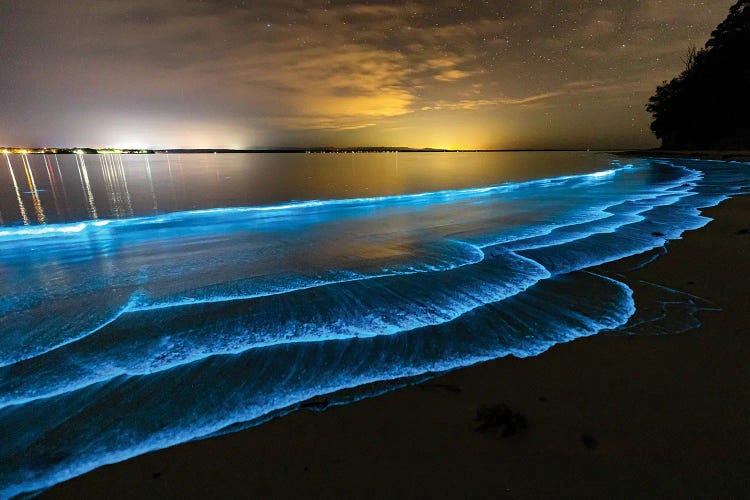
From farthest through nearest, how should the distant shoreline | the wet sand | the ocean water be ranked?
the distant shoreline
the ocean water
the wet sand

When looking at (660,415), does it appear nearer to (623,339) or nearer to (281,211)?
(623,339)

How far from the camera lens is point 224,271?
22.3 ft

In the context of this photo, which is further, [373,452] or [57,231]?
[57,231]

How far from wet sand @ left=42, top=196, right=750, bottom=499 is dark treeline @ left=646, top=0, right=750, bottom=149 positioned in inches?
3373

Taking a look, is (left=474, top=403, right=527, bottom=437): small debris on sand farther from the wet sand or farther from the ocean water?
the ocean water

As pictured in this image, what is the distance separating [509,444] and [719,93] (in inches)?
3614

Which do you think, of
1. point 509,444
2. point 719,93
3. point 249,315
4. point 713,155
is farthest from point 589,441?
point 719,93

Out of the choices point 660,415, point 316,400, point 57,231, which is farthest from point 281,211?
point 660,415

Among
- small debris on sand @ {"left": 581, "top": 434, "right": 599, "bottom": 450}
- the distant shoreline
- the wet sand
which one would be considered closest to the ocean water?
the wet sand

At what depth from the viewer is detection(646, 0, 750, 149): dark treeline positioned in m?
57.8

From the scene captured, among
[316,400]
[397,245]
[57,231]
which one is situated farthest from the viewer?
[57,231]

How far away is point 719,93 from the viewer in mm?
61531

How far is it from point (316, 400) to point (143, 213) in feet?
52.4

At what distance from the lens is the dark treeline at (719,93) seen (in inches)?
2276
